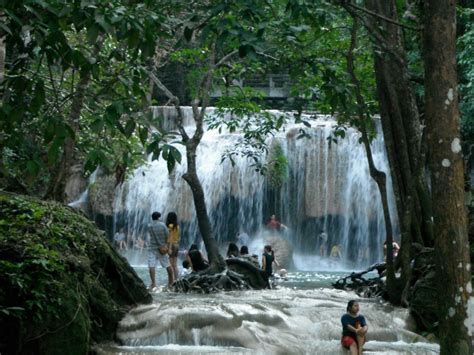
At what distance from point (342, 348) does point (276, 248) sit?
1726cm

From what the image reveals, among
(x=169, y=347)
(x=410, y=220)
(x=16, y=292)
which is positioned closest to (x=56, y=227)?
(x=16, y=292)

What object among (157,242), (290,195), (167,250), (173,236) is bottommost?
(167,250)

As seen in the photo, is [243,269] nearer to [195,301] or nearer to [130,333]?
[195,301]

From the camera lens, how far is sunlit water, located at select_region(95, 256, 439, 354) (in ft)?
35.2

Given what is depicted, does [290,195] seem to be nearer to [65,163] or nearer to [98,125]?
[65,163]

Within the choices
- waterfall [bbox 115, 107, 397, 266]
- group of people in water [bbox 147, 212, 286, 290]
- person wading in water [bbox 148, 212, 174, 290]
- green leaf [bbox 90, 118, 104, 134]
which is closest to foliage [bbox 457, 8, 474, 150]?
waterfall [bbox 115, 107, 397, 266]

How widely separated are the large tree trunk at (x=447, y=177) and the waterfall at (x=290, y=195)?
72.2 feet

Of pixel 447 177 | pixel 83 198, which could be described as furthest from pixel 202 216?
pixel 83 198

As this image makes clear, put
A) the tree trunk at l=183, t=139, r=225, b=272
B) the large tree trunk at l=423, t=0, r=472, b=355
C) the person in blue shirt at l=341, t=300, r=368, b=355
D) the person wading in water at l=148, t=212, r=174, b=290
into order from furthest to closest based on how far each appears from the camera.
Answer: the tree trunk at l=183, t=139, r=225, b=272 < the person wading in water at l=148, t=212, r=174, b=290 < the person in blue shirt at l=341, t=300, r=368, b=355 < the large tree trunk at l=423, t=0, r=472, b=355

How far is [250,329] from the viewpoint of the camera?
11055 mm

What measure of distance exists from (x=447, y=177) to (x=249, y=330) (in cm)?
473

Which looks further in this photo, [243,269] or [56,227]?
[243,269]

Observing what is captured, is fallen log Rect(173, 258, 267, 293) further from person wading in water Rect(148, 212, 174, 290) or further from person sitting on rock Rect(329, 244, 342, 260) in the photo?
person sitting on rock Rect(329, 244, 342, 260)

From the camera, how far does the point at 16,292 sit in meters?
9.16
